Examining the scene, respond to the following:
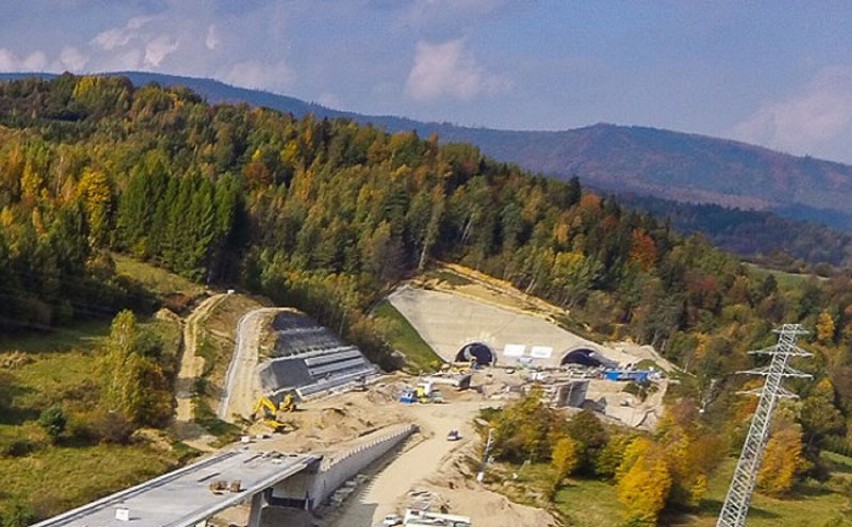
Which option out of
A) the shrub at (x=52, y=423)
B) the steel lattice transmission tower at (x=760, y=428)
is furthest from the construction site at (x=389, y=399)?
the steel lattice transmission tower at (x=760, y=428)

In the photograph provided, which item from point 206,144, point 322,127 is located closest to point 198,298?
point 206,144

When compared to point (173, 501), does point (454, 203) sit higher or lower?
higher

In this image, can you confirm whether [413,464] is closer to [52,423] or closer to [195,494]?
[52,423]

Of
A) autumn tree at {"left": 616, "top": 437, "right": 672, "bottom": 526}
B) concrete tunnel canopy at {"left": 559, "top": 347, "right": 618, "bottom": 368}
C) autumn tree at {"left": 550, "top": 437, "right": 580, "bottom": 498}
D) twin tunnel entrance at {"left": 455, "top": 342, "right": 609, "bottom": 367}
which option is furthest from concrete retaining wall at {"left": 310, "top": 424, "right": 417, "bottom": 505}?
concrete tunnel canopy at {"left": 559, "top": 347, "right": 618, "bottom": 368}

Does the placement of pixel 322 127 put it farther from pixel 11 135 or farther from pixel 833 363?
pixel 833 363

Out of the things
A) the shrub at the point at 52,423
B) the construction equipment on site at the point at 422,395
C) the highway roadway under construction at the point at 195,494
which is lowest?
the construction equipment on site at the point at 422,395

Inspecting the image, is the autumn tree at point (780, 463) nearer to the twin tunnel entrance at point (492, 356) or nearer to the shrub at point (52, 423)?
the twin tunnel entrance at point (492, 356)
